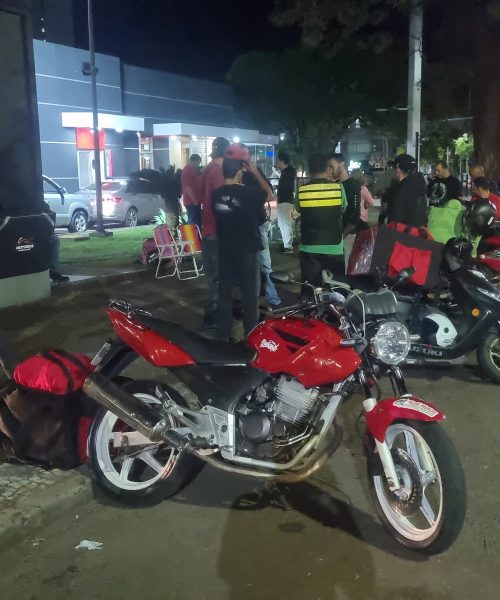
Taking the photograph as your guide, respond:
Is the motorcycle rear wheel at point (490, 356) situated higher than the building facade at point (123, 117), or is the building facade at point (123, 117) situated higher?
the building facade at point (123, 117)

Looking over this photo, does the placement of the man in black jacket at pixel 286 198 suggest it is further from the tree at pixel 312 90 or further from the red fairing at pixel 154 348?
the tree at pixel 312 90

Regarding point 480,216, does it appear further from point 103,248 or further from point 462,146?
point 462,146

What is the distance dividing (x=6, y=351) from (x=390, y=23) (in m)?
15.0

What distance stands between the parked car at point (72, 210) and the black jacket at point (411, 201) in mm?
12916

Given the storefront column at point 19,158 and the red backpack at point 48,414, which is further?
the storefront column at point 19,158

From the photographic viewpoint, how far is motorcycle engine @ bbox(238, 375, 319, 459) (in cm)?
362

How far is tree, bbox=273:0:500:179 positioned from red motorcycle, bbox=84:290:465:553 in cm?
1196

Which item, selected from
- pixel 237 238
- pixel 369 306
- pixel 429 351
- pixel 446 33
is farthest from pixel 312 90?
pixel 369 306

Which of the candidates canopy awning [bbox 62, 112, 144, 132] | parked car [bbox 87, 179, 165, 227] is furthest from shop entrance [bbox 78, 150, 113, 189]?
parked car [bbox 87, 179, 165, 227]

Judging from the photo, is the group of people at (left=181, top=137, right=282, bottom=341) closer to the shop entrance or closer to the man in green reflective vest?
the man in green reflective vest

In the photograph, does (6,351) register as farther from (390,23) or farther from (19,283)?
(390,23)

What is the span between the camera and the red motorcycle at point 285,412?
132 inches

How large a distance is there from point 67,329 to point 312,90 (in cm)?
2708

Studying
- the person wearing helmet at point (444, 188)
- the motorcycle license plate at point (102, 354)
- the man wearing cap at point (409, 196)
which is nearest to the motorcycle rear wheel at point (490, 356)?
the man wearing cap at point (409, 196)
